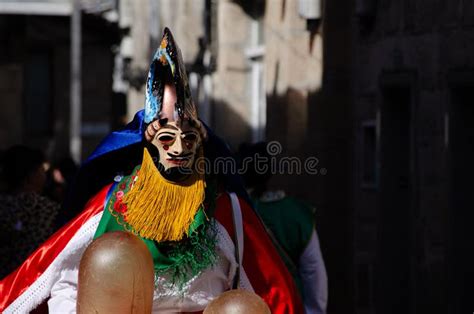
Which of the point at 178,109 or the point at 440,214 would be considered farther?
the point at 440,214

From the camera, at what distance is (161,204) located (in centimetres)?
674

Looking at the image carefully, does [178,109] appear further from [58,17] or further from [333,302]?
[58,17]

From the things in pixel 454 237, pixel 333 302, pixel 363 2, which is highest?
pixel 363 2

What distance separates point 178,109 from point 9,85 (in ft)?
91.5

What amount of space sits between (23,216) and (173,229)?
3064 mm

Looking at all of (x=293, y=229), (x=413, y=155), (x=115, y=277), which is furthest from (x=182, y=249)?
(x=413, y=155)

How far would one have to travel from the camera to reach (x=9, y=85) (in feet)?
112

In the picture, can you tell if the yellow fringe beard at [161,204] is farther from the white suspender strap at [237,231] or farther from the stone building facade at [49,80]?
the stone building facade at [49,80]

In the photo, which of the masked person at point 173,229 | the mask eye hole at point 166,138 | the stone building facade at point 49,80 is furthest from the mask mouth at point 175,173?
the stone building facade at point 49,80

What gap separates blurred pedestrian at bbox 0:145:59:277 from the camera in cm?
955

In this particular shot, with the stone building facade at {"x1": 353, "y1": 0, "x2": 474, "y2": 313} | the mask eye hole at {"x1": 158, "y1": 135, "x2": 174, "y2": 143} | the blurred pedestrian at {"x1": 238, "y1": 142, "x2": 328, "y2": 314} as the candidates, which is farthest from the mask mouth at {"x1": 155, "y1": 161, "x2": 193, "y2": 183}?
the stone building facade at {"x1": 353, "y1": 0, "x2": 474, "y2": 313}

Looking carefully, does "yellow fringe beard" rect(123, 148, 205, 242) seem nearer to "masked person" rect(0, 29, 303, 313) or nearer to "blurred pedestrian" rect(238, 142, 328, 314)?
"masked person" rect(0, 29, 303, 313)

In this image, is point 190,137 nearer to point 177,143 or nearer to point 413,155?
point 177,143

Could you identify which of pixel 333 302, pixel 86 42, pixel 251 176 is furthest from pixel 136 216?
pixel 86 42
